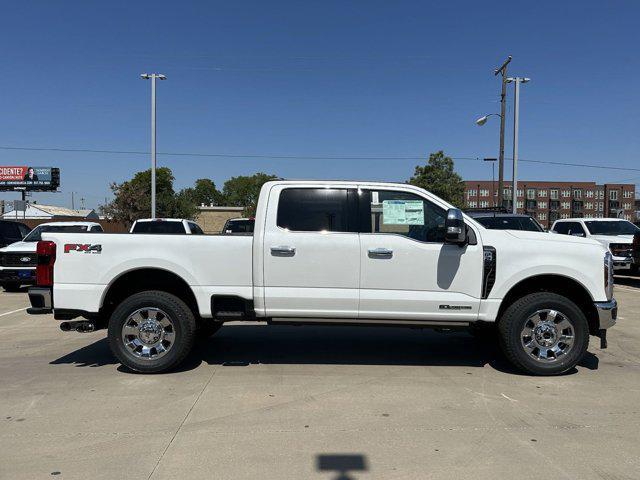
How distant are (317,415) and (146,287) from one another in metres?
2.59

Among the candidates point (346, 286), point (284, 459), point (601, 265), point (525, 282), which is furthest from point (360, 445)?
point (601, 265)

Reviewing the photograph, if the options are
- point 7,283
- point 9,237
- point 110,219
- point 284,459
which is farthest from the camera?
point 110,219

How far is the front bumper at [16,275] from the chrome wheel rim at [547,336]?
11.2 meters

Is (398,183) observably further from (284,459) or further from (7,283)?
(7,283)

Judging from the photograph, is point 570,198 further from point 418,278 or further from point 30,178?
point 418,278

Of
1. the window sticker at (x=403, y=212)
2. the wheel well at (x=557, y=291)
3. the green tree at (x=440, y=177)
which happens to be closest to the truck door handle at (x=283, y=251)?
the window sticker at (x=403, y=212)

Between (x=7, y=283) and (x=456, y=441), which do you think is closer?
(x=456, y=441)

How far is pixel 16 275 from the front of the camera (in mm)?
12281

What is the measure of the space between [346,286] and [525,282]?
1948 mm

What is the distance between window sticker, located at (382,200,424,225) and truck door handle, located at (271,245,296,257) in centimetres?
103

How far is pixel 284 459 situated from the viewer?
3.62m

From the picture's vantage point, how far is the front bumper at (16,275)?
12.2m

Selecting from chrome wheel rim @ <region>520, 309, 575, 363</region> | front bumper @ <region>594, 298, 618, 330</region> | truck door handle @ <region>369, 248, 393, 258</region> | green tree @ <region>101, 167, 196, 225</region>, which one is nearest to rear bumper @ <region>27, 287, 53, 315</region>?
truck door handle @ <region>369, 248, 393, 258</region>

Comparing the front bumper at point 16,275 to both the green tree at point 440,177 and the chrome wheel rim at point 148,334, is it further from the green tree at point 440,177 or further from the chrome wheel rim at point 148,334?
the green tree at point 440,177
